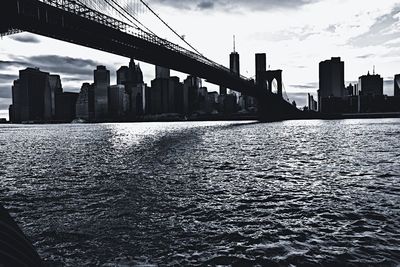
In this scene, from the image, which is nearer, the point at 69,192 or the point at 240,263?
the point at 240,263

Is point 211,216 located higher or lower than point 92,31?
lower

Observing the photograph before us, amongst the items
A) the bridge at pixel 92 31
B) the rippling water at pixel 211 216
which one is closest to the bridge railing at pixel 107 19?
the bridge at pixel 92 31

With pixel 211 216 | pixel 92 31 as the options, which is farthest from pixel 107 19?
pixel 211 216

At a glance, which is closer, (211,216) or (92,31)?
(211,216)

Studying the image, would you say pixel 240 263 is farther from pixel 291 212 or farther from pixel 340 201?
pixel 340 201

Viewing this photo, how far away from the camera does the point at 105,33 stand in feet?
140

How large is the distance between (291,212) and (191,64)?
56.8 meters

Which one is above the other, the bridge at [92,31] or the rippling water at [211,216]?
the bridge at [92,31]

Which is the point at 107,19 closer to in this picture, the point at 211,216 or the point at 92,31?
the point at 92,31

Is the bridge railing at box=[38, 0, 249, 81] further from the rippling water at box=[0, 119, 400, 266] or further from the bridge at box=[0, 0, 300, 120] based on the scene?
the rippling water at box=[0, 119, 400, 266]

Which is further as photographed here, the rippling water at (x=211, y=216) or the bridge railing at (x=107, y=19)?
the bridge railing at (x=107, y=19)

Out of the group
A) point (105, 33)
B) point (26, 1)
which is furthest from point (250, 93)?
point (26, 1)

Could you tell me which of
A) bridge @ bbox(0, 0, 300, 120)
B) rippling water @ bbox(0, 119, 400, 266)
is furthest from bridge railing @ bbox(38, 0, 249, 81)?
rippling water @ bbox(0, 119, 400, 266)

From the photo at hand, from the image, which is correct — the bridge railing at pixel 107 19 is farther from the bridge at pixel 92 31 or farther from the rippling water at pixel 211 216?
the rippling water at pixel 211 216
